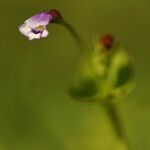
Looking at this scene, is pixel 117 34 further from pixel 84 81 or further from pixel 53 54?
pixel 84 81

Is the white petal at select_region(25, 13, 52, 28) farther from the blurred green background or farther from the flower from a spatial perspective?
the blurred green background

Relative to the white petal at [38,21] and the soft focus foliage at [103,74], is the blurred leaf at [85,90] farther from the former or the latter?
the white petal at [38,21]

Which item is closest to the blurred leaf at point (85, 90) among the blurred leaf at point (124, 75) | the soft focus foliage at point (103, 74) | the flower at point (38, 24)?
the soft focus foliage at point (103, 74)

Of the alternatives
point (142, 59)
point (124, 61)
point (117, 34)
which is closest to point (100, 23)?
point (117, 34)


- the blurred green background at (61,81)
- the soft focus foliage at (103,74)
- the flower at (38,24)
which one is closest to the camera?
the flower at (38,24)

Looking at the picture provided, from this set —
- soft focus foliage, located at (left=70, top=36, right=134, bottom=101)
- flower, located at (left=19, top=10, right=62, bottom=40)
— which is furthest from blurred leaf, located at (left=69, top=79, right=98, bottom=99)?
flower, located at (left=19, top=10, right=62, bottom=40)

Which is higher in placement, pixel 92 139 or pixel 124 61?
pixel 124 61

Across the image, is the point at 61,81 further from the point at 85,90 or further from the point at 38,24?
the point at 38,24
